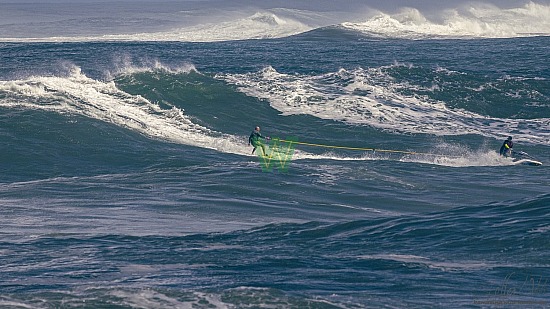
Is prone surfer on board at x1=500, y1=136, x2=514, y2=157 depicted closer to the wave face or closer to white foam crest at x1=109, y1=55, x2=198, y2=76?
white foam crest at x1=109, y1=55, x2=198, y2=76

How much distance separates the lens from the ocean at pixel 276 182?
13062mm

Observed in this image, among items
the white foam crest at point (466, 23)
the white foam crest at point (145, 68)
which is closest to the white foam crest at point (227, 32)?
the white foam crest at point (466, 23)

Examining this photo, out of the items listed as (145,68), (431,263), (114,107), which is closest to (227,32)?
(145,68)

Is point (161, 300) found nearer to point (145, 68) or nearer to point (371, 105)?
point (371, 105)

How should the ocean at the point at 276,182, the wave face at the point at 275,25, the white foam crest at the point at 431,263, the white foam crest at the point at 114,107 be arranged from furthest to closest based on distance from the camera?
the wave face at the point at 275,25 < the white foam crest at the point at 114,107 < the white foam crest at the point at 431,263 < the ocean at the point at 276,182

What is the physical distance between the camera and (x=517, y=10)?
91375mm

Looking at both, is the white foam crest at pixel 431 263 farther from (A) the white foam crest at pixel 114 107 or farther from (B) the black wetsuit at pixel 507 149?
(B) the black wetsuit at pixel 507 149

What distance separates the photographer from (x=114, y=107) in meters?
31.7

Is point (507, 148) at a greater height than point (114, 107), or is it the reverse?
point (114, 107)

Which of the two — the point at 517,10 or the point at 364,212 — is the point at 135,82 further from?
the point at 517,10

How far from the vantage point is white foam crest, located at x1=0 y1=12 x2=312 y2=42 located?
73.4m

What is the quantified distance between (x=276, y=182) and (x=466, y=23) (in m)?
61.0

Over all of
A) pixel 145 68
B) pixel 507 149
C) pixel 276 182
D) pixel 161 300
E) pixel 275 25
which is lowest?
pixel 276 182

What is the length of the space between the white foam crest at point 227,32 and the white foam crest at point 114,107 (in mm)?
38259
